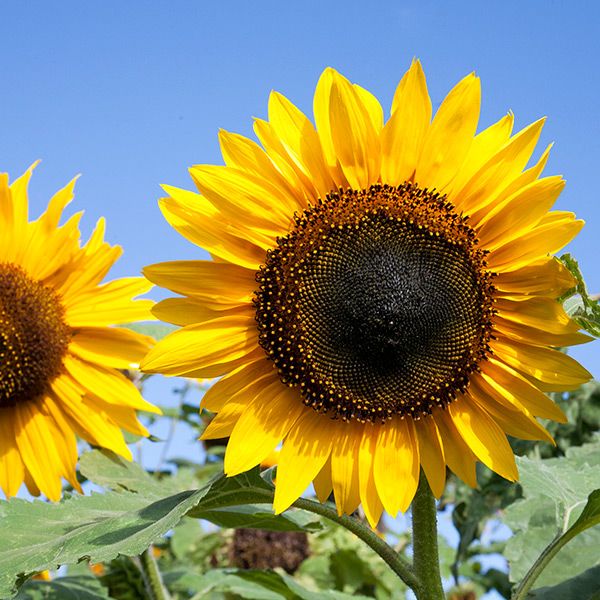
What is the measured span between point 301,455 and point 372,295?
1.49 ft

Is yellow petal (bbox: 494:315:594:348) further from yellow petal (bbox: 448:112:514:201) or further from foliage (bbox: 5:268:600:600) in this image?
yellow petal (bbox: 448:112:514:201)

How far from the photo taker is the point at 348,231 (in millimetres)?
2465

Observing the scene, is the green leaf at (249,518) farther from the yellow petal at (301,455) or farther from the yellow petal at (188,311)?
the yellow petal at (188,311)

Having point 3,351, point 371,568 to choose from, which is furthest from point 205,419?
point 3,351

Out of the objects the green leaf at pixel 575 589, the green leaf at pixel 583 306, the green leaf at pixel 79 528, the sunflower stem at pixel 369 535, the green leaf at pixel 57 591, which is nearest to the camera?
the green leaf at pixel 79 528

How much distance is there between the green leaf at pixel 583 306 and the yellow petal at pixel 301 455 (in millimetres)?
689

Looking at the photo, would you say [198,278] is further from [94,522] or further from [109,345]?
[109,345]

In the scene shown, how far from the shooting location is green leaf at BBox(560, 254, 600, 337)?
7.23 ft

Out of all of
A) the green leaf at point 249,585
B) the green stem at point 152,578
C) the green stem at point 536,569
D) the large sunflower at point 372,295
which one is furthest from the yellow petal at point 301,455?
the green stem at point 152,578

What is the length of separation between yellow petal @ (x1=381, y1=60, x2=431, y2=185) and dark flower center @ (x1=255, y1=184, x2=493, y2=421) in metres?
0.10

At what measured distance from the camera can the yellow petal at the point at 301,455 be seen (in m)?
2.43

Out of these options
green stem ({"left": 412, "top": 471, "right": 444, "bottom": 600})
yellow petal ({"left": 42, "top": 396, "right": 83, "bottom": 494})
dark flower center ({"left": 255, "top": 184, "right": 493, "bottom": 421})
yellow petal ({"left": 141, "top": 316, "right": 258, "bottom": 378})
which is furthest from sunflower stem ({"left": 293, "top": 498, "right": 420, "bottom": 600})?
yellow petal ({"left": 42, "top": 396, "right": 83, "bottom": 494})

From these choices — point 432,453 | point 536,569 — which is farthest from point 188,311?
point 536,569

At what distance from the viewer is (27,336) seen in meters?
3.67
